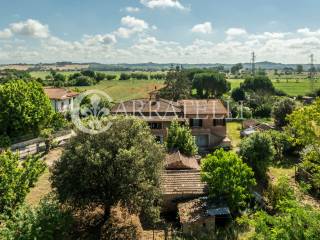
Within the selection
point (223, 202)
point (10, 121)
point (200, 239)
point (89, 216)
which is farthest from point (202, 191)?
point (10, 121)

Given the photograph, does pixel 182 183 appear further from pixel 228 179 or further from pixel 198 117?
pixel 198 117

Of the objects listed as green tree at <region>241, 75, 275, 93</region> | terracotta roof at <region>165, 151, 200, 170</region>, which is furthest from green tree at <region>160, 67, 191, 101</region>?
terracotta roof at <region>165, 151, 200, 170</region>

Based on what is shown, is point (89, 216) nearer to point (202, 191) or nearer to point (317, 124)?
point (202, 191)

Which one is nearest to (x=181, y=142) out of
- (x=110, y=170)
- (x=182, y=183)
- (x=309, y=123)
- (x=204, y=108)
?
(x=182, y=183)

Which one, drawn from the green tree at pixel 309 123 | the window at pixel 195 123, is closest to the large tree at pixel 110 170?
the green tree at pixel 309 123

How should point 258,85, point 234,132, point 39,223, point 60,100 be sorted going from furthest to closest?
point 258,85, point 60,100, point 234,132, point 39,223

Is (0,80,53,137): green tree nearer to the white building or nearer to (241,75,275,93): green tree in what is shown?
the white building
